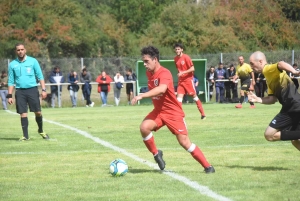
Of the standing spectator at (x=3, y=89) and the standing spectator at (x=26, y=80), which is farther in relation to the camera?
the standing spectator at (x=3, y=89)

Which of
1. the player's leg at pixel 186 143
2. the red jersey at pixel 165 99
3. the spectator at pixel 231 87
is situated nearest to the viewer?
the player's leg at pixel 186 143

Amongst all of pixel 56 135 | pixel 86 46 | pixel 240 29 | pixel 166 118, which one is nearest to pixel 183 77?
pixel 56 135

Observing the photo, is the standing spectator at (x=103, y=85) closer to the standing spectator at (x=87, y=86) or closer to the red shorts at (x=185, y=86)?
the standing spectator at (x=87, y=86)

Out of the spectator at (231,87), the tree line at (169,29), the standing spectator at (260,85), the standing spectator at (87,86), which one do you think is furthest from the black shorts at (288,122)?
the tree line at (169,29)

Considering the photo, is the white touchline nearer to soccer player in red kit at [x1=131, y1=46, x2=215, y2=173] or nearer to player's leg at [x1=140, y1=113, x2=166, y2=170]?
player's leg at [x1=140, y1=113, x2=166, y2=170]

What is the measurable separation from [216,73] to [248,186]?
996 inches

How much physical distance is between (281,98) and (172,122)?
1.55 m

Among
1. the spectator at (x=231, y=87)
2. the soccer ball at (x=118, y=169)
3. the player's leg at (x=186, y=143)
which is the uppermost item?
the player's leg at (x=186, y=143)

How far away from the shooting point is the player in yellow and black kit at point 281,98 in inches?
358

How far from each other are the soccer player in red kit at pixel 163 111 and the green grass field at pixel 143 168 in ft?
1.08

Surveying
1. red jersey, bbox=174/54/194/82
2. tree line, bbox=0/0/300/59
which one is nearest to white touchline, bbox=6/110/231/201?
red jersey, bbox=174/54/194/82

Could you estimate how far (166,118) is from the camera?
9266 millimetres

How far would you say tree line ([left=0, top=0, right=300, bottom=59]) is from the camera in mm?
52844

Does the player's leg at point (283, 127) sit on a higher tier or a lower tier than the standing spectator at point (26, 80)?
lower
